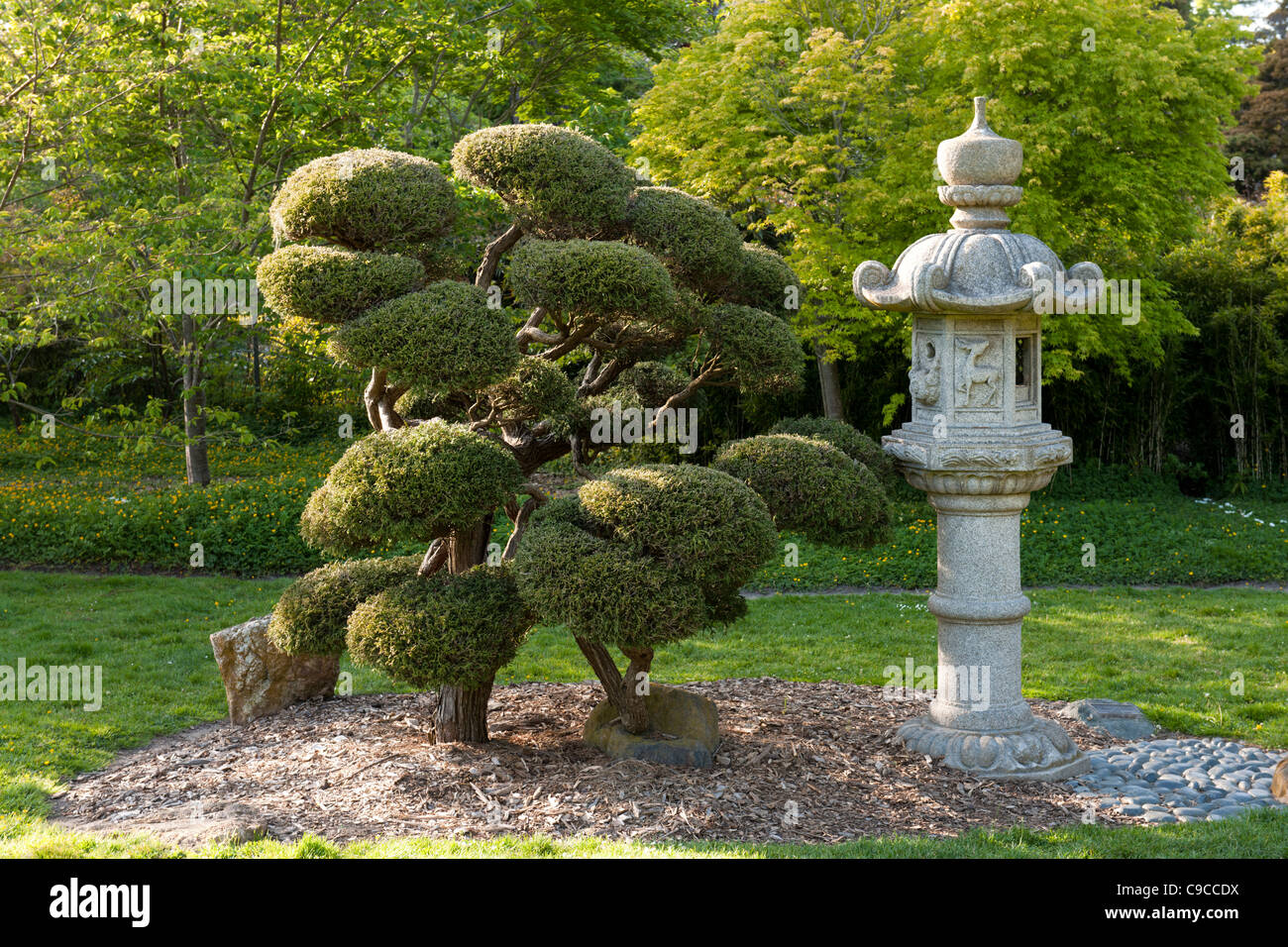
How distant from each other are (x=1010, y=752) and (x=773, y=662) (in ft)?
9.18

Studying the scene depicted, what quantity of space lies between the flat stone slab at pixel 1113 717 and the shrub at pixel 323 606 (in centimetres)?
461

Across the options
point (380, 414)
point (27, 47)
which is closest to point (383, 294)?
point (380, 414)

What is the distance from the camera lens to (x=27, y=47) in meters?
10.4

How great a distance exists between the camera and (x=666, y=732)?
272 inches

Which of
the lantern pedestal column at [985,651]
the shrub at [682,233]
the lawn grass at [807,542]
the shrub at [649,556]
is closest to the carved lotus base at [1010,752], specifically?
the lantern pedestal column at [985,651]

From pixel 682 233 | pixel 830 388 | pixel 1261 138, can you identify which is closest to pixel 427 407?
pixel 682 233

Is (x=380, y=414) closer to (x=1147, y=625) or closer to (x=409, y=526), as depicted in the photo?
(x=409, y=526)

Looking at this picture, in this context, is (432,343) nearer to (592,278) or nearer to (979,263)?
(592,278)

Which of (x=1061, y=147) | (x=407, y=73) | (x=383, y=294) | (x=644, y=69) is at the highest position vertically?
(x=644, y=69)

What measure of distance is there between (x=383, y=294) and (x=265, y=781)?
2821mm

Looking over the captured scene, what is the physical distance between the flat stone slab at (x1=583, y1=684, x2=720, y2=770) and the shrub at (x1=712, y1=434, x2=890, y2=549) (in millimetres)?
1289

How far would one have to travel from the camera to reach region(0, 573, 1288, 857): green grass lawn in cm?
550

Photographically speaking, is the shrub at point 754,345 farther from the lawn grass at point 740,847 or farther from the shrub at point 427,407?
the lawn grass at point 740,847

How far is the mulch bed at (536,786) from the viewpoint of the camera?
19.3ft
